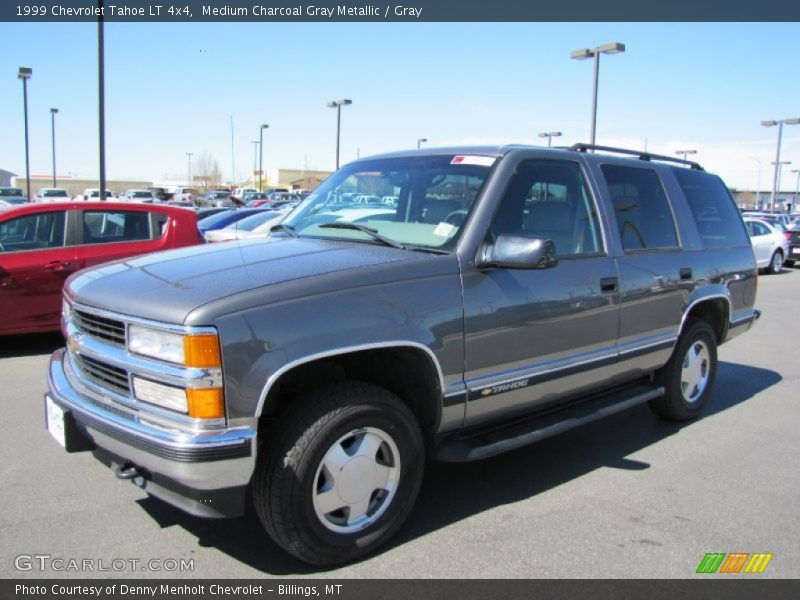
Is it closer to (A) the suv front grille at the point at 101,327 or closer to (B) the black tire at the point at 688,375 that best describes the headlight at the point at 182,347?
(A) the suv front grille at the point at 101,327

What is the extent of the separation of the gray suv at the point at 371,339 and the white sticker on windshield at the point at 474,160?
1.0 inches

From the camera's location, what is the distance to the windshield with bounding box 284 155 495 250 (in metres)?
3.73

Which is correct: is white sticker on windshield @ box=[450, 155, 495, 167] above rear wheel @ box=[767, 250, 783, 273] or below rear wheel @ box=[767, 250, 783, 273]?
above

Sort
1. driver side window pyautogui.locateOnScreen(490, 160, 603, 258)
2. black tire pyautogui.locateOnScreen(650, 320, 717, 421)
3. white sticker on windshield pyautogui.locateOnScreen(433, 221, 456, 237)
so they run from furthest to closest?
black tire pyautogui.locateOnScreen(650, 320, 717, 421) → driver side window pyautogui.locateOnScreen(490, 160, 603, 258) → white sticker on windshield pyautogui.locateOnScreen(433, 221, 456, 237)

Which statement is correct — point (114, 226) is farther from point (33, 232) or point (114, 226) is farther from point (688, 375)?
point (688, 375)

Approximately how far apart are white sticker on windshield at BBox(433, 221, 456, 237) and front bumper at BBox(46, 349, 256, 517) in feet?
4.92

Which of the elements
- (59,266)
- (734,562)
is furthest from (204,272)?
(59,266)

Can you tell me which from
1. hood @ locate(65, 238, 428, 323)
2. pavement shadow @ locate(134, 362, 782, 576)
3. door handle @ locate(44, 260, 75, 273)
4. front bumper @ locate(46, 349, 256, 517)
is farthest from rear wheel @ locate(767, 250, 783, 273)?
front bumper @ locate(46, 349, 256, 517)

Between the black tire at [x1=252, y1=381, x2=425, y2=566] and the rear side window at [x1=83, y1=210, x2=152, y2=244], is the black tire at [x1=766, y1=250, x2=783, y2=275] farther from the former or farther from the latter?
the black tire at [x1=252, y1=381, x2=425, y2=566]

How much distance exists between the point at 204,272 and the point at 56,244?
17.1 feet

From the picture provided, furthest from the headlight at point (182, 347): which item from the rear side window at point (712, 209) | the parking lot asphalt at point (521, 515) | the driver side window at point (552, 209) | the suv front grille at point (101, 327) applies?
the rear side window at point (712, 209)

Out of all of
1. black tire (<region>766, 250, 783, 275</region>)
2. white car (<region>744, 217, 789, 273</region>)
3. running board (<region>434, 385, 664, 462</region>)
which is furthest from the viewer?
black tire (<region>766, 250, 783, 275</region>)

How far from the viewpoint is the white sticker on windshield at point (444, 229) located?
11.9 ft

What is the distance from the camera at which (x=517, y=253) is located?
339cm
